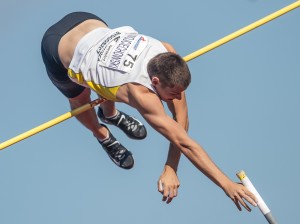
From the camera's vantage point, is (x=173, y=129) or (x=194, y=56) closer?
(x=173, y=129)

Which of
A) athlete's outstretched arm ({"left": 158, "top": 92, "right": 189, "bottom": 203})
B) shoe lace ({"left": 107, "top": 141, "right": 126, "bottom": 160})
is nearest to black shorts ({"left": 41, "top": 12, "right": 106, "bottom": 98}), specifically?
shoe lace ({"left": 107, "top": 141, "right": 126, "bottom": 160})

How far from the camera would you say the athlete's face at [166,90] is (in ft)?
41.1

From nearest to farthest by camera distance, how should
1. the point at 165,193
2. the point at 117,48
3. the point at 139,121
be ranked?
1. the point at 165,193
2. the point at 117,48
3. the point at 139,121

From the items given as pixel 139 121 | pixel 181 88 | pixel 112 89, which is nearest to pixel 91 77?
pixel 112 89

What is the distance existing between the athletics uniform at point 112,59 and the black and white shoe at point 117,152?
2035mm

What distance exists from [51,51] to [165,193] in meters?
2.91

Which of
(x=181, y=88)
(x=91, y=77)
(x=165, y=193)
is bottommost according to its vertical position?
(x=165, y=193)

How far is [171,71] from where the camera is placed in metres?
12.4

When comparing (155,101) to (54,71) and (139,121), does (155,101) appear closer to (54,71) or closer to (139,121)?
(54,71)

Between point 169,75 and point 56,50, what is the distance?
7.06 ft

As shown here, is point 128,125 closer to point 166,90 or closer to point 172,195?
point 166,90

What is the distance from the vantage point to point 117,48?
1309 centimetres

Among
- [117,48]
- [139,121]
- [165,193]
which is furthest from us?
[139,121]

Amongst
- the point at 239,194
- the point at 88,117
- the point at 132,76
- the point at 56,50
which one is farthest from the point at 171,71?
the point at 88,117
